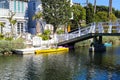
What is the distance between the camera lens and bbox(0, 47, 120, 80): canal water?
3013 cm

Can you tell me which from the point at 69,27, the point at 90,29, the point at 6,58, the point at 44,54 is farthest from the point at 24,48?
the point at 69,27

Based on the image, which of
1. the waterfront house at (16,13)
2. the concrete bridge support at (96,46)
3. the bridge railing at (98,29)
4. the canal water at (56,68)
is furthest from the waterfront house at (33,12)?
the canal water at (56,68)

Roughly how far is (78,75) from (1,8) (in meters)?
29.8

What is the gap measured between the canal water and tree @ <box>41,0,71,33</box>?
13.2 m

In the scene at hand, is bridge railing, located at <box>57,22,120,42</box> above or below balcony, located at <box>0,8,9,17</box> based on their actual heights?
below

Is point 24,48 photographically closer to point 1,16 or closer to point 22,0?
point 1,16

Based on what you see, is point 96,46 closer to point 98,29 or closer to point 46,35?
point 98,29

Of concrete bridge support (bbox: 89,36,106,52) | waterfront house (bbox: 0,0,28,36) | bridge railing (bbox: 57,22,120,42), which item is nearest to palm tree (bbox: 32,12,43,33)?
waterfront house (bbox: 0,0,28,36)

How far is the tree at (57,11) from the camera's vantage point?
5616 centimetres

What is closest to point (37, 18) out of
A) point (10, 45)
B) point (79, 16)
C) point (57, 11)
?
point (57, 11)

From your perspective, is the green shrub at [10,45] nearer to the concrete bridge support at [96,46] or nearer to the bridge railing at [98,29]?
the bridge railing at [98,29]

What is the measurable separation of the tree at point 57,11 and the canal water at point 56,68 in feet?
43.4

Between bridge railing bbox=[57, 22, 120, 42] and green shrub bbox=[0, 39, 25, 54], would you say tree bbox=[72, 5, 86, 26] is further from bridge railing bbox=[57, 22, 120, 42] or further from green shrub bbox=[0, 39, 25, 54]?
green shrub bbox=[0, 39, 25, 54]

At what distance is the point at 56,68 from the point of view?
113 ft
